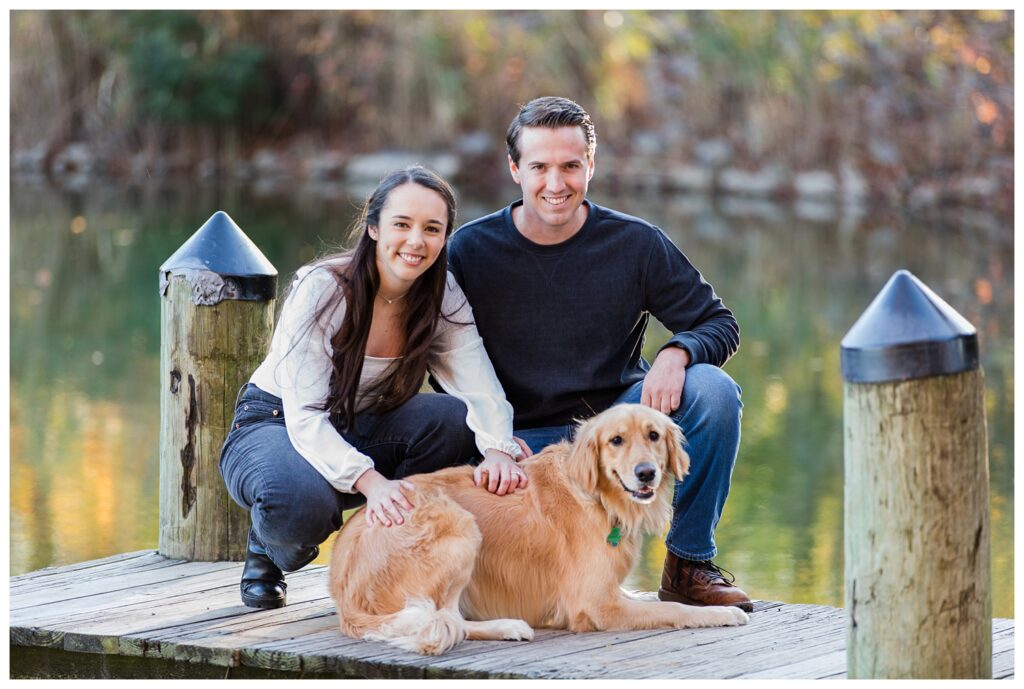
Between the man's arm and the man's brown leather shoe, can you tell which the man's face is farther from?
the man's brown leather shoe

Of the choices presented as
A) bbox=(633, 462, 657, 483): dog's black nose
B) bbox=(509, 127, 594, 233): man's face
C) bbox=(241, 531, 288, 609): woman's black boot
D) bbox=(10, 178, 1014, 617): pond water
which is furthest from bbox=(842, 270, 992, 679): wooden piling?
bbox=(10, 178, 1014, 617): pond water

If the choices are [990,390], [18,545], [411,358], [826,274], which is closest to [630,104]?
[826,274]

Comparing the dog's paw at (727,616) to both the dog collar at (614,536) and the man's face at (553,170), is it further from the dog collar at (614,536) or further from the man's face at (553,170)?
the man's face at (553,170)

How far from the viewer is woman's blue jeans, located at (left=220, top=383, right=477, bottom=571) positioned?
12.8 feet

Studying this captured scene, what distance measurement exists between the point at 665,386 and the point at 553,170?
0.70 meters

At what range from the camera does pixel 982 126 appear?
57.8 feet

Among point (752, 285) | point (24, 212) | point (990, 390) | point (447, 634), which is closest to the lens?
point (447, 634)

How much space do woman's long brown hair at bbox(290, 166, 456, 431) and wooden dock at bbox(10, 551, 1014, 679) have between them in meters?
0.62

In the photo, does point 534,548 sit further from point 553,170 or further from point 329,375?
point 553,170

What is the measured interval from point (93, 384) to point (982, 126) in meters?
12.1

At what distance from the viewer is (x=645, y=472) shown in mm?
3797

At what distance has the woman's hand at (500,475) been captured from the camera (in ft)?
12.9

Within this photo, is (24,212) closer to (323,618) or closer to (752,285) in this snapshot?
(752,285)

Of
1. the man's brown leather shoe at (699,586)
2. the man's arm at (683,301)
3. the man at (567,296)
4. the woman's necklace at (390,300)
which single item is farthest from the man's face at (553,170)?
the man's brown leather shoe at (699,586)
